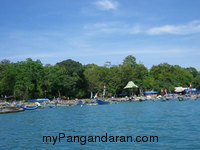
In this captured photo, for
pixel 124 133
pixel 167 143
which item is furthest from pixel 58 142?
pixel 167 143

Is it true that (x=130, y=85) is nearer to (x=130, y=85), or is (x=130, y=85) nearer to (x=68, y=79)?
(x=130, y=85)

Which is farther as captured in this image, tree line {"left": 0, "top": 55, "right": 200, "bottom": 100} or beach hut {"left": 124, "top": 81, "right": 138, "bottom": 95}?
beach hut {"left": 124, "top": 81, "right": 138, "bottom": 95}

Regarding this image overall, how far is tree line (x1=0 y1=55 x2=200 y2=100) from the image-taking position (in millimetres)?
67750

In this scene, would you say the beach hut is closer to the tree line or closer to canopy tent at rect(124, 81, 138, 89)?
canopy tent at rect(124, 81, 138, 89)

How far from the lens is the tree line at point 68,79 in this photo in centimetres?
6775

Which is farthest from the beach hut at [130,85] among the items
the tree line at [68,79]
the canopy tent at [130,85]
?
the tree line at [68,79]

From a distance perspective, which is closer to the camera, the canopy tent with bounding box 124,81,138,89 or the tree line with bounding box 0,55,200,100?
the tree line with bounding box 0,55,200,100

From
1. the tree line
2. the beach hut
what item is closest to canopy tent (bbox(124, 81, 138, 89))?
the beach hut

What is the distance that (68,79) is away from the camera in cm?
7275

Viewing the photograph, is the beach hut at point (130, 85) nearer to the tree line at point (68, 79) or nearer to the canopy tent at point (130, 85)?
the canopy tent at point (130, 85)

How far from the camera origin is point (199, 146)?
1359 centimetres

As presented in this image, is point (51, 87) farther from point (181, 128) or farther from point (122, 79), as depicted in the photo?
point (181, 128)

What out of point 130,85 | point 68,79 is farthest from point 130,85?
point 68,79

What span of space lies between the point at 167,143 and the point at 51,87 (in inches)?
2372
